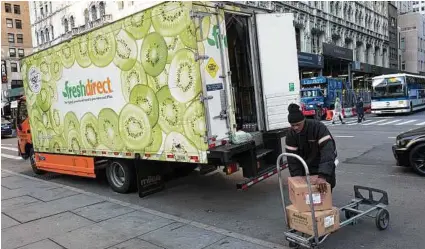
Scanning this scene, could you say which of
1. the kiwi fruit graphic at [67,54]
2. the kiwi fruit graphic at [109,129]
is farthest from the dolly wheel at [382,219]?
the kiwi fruit graphic at [67,54]

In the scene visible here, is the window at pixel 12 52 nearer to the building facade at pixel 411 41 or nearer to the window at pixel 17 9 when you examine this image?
the window at pixel 17 9

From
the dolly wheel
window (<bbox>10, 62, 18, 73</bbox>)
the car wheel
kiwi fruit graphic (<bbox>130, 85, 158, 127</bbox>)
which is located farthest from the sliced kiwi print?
window (<bbox>10, 62, 18, 73</bbox>)

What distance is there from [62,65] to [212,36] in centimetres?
438

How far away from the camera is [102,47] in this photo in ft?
25.3

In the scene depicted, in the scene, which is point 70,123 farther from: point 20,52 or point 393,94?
point 20,52

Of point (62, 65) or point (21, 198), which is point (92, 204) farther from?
point (62, 65)

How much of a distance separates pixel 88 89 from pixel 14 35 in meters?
76.7

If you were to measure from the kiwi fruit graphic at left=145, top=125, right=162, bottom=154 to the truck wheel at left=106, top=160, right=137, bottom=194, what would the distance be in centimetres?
123

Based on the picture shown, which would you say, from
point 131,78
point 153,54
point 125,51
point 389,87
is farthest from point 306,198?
point 389,87

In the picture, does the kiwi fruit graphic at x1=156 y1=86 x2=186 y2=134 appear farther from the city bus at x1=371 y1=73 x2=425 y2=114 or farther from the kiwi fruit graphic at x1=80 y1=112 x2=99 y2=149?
the city bus at x1=371 y1=73 x2=425 y2=114

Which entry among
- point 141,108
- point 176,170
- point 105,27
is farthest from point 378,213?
point 105,27

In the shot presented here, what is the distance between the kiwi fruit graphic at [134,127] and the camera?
7090mm

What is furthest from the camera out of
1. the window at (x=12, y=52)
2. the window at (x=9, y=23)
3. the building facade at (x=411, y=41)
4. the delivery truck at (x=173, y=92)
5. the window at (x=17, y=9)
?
the building facade at (x=411, y=41)

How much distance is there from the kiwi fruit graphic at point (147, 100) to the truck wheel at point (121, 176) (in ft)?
5.29
